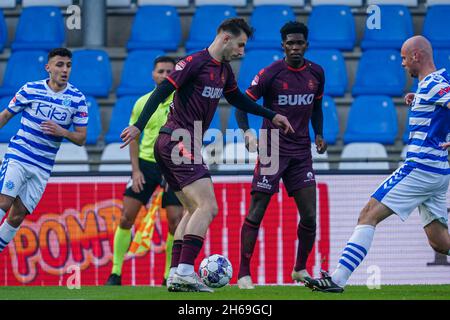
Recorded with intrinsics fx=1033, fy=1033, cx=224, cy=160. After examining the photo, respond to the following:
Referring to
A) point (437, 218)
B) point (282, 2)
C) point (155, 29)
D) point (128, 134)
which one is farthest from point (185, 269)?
point (282, 2)

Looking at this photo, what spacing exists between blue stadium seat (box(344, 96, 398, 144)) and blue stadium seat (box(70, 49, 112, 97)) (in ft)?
11.6

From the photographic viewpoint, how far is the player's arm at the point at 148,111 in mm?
8086

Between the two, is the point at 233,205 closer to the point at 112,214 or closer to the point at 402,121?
the point at 112,214

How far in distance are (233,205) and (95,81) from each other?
381 cm

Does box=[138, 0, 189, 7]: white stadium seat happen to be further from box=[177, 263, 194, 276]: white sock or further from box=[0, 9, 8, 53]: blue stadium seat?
box=[177, 263, 194, 276]: white sock

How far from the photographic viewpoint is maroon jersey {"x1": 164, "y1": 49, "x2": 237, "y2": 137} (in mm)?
8703

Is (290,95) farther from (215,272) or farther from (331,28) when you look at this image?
(331,28)

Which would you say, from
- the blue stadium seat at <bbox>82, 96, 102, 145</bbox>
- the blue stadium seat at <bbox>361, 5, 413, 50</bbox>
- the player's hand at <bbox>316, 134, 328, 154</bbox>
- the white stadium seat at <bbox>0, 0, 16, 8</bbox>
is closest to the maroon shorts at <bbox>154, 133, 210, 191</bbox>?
the player's hand at <bbox>316, 134, 328, 154</bbox>

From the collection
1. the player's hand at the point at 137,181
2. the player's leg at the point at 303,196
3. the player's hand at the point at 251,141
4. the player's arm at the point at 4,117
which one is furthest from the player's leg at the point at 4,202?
the player's leg at the point at 303,196

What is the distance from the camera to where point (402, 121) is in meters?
14.6

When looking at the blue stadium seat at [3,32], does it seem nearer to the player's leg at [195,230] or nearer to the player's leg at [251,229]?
the player's leg at [251,229]

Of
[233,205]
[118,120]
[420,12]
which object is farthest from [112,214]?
[420,12]

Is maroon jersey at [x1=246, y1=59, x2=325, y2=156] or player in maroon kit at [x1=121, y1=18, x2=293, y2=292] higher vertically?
maroon jersey at [x1=246, y1=59, x2=325, y2=156]

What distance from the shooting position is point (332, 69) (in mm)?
14539
